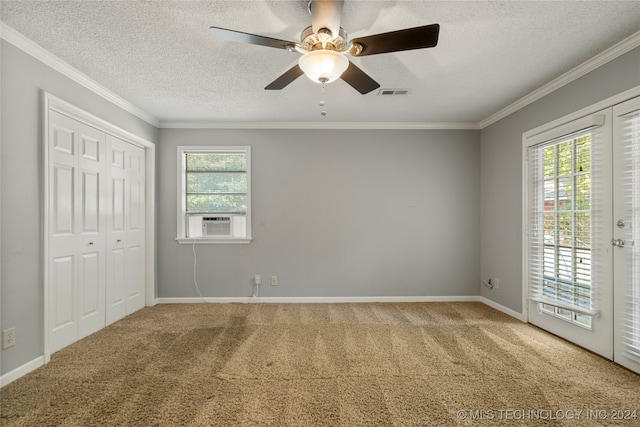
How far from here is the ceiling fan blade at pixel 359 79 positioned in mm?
2055

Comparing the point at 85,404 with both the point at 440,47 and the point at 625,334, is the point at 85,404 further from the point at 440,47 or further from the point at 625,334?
the point at 625,334

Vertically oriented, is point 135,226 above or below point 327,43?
below

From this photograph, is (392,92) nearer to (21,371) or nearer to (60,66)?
(60,66)

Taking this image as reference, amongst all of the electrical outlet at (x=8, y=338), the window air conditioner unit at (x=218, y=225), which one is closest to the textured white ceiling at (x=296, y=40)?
the window air conditioner unit at (x=218, y=225)

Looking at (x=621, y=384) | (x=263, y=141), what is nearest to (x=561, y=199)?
(x=621, y=384)

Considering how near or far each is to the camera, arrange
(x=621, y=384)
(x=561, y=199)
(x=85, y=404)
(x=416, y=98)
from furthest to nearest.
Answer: (x=416, y=98) → (x=561, y=199) → (x=621, y=384) → (x=85, y=404)

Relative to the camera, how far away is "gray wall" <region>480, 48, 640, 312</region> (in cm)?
260

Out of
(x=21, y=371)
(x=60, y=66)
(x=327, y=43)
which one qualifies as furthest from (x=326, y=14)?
(x=21, y=371)

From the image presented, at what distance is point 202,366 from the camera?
243 cm

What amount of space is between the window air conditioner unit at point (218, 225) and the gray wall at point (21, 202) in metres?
1.98

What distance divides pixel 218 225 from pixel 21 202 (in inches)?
86.4

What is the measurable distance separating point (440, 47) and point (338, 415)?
270 cm

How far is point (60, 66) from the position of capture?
261cm

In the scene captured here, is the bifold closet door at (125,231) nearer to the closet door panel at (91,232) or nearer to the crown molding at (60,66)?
the closet door panel at (91,232)
